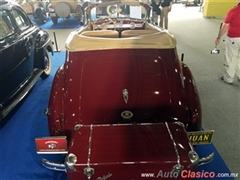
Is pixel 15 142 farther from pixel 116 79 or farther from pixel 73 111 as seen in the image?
pixel 116 79

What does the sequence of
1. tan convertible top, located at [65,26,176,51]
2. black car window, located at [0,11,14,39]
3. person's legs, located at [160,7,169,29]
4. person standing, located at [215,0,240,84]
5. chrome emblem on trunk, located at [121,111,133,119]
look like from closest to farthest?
chrome emblem on trunk, located at [121,111,133,119] < tan convertible top, located at [65,26,176,51] < black car window, located at [0,11,14,39] < person standing, located at [215,0,240,84] < person's legs, located at [160,7,169,29]

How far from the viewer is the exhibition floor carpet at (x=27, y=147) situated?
2592 millimetres

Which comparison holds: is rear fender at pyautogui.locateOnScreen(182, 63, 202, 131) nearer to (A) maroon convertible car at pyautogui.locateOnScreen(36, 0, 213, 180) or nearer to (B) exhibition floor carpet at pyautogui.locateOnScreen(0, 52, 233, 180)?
(A) maroon convertible car at pyautogui.locateOnScreen(36, 0, 213, 180)

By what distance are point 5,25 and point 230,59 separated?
4107 millimetres

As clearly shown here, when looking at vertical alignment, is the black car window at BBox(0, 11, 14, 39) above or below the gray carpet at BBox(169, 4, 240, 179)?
above

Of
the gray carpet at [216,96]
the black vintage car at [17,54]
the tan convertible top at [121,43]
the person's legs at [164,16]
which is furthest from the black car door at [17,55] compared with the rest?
the person's legs at [164,16]

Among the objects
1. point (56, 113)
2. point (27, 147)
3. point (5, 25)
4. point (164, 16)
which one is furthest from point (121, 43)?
point (164, 16)

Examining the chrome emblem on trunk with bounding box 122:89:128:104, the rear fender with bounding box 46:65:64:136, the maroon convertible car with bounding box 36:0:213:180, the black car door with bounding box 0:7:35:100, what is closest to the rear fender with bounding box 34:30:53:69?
the black car door with bounding box 0:7:35:100

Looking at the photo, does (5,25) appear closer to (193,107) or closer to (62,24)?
(193,107)

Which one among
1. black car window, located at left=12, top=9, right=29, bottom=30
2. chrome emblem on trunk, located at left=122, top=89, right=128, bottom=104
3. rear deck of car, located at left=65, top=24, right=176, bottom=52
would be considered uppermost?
black car window, located at left=12, top=9, right=29, bottom=30

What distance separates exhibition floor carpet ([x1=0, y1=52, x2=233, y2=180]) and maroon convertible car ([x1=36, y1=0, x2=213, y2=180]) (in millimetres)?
631

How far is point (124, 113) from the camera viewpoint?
2.27 meters

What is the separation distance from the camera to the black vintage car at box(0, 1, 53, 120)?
3.31 metres

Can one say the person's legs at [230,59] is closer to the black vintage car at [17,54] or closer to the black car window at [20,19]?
the black vintage car at [17,54]
